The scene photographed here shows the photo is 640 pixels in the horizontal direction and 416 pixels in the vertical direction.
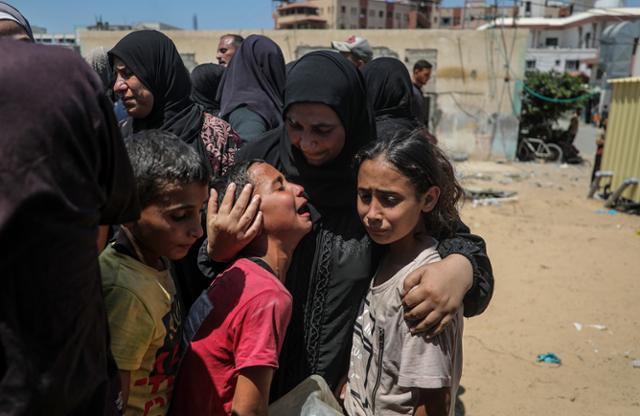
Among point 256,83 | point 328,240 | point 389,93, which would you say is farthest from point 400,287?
point 256,83

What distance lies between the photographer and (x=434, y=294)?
1419 millimetres

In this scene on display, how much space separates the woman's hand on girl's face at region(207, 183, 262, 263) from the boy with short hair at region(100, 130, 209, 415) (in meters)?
0.11

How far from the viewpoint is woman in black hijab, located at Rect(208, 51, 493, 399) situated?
64.0 inches

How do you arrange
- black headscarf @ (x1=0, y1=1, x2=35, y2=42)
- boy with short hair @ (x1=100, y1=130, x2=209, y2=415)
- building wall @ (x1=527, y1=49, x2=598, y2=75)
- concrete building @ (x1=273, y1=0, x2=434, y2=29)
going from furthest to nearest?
concrete building @ (x1=273, y1=0, x2=434, y2=29)
building wall @ (x1=527, y1=49, x2=598, y2=75)
black headscarf @ (x1=0, y1=1, x2=35, y2=42)
boy with short hair @ (x1=100, y1=130, x2=209, y2=415)

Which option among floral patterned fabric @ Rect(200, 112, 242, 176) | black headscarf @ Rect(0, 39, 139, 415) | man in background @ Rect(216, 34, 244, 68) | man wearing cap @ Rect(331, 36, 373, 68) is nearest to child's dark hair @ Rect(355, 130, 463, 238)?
floral patterned fabric @ Rect(200, 112, 242, 176)

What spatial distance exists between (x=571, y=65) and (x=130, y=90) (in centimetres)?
4772

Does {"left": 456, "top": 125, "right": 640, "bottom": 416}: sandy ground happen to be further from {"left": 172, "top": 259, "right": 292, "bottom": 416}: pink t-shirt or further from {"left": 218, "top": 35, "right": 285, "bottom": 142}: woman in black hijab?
{"left": 172, "top": 259, "right": 292, "bottom": 416}: pink t-shirt

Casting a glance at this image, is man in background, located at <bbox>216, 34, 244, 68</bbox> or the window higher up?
man in background, located at <bbox>216, 34, 244, 68</bbox>

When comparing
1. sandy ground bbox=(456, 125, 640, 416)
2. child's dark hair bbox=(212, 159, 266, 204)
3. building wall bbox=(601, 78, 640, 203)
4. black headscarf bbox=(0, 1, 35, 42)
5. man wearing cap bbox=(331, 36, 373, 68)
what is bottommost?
sandy ground bbox=(456, 125, 640, 416)

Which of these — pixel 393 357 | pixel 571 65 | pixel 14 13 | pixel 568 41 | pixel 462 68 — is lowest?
pixel 571 65

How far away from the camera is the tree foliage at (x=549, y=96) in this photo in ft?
45.8

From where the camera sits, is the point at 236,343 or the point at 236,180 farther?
the point at 236,180

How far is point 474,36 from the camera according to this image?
13.2 meters

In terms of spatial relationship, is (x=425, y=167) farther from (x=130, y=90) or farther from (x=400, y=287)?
(x=130, y=90)
